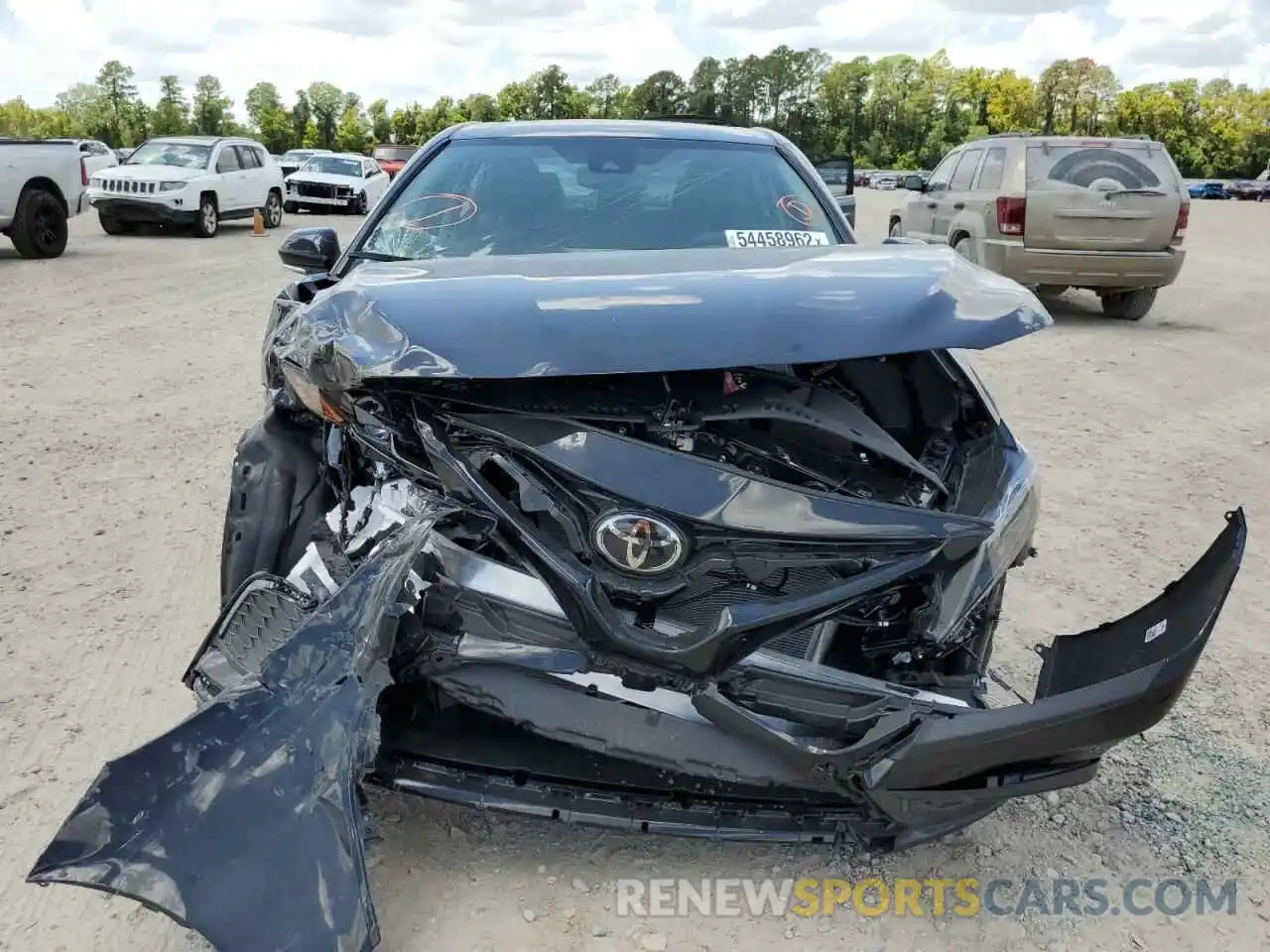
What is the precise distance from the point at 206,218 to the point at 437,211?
15069 mm

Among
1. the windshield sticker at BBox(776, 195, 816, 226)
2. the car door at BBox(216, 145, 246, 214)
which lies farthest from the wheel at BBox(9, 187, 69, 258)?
the windshield sticker at BBox(776, 195, 816, 226)

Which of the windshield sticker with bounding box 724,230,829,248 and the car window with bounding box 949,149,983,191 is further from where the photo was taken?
the car window with bounding box 949,149,983,191

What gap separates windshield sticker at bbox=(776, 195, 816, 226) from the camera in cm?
376

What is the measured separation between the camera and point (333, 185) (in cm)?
2236

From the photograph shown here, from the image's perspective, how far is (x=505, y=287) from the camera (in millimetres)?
2320

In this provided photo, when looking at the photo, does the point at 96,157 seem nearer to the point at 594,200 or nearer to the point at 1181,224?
the point at 1181,224

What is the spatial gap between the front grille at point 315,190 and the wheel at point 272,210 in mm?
3180

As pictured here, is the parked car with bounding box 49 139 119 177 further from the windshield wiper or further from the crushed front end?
the crushed front end

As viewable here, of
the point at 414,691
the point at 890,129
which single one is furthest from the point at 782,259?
the point at 890,129

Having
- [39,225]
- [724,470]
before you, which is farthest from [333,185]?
[724,470]

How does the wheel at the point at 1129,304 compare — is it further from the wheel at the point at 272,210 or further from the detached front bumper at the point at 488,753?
the wheel at the point at 272,210

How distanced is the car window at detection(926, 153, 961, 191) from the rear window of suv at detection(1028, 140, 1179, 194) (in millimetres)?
1591

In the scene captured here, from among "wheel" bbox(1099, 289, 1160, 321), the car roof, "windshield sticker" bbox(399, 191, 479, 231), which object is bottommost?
"wheel" bbox(1099, 289, 1160, 321)

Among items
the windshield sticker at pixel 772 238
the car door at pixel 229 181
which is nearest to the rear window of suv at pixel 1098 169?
the windshield sticker at pixel 772 238
